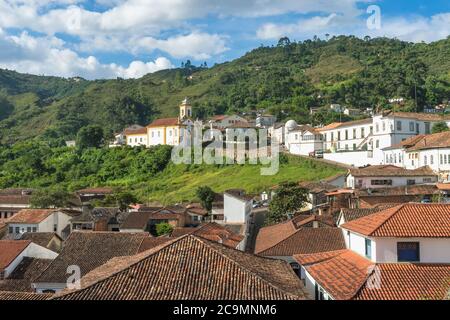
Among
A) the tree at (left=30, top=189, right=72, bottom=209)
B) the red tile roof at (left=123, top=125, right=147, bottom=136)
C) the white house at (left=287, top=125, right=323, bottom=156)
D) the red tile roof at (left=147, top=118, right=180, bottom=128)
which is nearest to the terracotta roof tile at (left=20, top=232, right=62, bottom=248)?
the tree at (left=30, top=189, right=72, bottom=209)

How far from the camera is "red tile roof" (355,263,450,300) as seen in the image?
1227 cm

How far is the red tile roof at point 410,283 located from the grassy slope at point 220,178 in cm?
3713

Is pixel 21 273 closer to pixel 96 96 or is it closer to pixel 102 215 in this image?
pixel 102 215

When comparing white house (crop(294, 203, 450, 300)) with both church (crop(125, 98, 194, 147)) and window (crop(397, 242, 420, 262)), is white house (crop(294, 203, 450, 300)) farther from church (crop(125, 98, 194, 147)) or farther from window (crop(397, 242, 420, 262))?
church (crop(125, 98, 194, 147))

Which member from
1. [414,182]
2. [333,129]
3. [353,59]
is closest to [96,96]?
[353,59]

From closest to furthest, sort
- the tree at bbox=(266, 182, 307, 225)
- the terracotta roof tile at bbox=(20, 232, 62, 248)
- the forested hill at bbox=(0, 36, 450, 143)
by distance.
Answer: the terracotta roof tile at bbox=(20, 232, 62, 248) → the tree at bbox=(266, 182, 307, 225) → the forested hill at bbox=(0, 36, 450, 143)

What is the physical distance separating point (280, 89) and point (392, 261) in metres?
90.2

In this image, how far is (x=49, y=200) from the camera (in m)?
48.0

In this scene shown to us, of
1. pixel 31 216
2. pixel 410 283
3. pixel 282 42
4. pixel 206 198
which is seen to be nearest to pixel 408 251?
pixel 410 283

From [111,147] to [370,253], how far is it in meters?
72.0

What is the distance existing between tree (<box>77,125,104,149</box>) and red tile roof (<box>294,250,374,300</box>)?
238ft

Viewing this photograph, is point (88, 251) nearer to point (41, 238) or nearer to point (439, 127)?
point (41, 238)

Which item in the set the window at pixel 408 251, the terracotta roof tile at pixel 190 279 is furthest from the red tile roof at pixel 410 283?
the terracotta roof tile at pixel 190 279
